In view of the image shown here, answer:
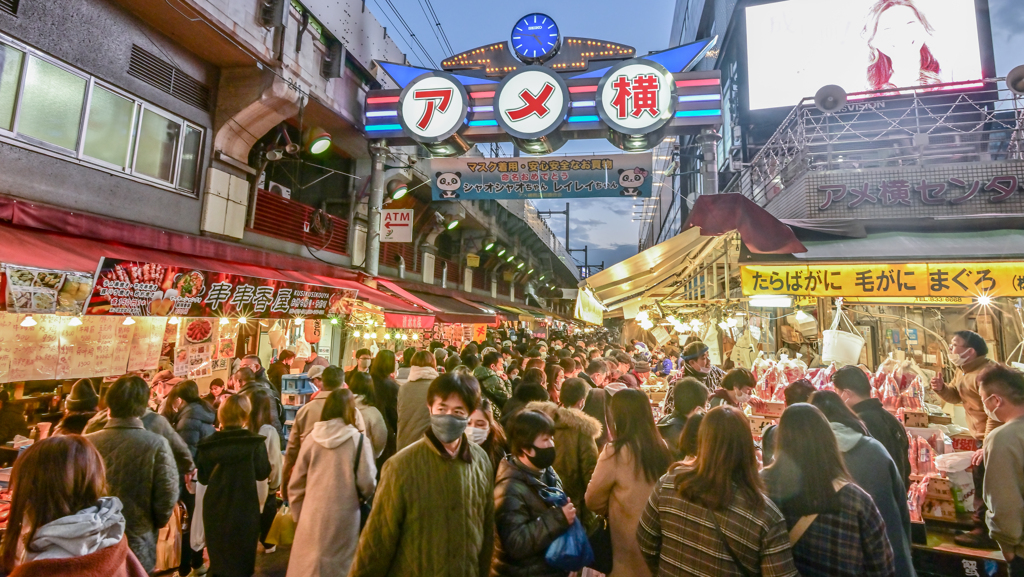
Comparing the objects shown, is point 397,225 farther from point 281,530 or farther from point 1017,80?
point 1017,80

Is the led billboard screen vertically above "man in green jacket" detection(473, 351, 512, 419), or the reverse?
the led billboard screen

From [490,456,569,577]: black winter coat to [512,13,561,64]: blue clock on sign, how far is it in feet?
42.5

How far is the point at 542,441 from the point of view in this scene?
8.82 feet

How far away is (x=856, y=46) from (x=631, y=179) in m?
10.6

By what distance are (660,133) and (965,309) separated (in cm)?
740

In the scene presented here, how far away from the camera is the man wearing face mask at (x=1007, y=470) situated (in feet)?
10.1

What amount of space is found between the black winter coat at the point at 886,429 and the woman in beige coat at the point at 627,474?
199 centimetres

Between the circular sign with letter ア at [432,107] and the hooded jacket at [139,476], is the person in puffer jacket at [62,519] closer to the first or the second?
the hooded jacket at [139,476]

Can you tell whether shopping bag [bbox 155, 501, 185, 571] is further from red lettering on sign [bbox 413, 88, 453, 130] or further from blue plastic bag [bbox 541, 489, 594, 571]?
red lettering on sign [bbox 413, 88, 453, 130]

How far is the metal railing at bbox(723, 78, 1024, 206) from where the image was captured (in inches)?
376

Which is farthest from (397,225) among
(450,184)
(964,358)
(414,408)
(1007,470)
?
(1007,470)

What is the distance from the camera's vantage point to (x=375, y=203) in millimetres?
12438

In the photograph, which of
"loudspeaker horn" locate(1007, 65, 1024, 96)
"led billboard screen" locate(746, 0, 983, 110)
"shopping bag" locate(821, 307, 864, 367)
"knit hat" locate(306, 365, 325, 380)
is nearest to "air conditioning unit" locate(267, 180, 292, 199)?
"knit hat" locate(306, 365, 325, 380)

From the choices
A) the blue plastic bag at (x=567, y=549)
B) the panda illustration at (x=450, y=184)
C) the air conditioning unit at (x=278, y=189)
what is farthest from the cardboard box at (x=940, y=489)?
the air conditioning unit at (x=278, y=189)
